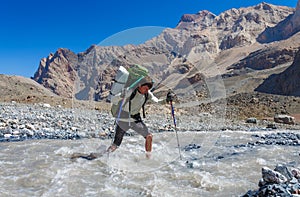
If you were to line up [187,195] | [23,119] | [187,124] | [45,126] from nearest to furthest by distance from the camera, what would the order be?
[187,195] < [45,126] < [23,119] < [187,124]

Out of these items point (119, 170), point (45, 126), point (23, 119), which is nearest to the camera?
point (119, 170)

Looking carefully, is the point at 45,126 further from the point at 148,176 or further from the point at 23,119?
the point at 148,176

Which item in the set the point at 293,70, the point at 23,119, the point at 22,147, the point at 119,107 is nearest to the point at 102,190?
the point at 119,107

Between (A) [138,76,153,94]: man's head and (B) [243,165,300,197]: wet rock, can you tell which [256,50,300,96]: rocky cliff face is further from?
(B) [243,165,300,197]: wet rock

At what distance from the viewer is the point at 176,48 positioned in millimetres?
8492

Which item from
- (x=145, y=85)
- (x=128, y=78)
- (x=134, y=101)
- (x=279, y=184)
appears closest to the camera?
(x=279, y=184)

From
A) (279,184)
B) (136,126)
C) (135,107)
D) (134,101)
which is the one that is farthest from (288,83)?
(279,184)

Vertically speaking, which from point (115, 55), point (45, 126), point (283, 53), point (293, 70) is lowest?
point (45, 126)

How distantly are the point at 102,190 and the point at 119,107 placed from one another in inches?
81.2

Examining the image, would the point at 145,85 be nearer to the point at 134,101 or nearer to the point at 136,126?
the point at 134,101

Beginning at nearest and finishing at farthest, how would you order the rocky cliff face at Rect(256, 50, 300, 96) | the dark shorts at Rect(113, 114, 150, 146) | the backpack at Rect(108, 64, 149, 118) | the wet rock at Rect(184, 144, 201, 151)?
the backpack at Rect(108, 64, 149, 118) < the dark shorts at Rect(113, 114, 150, 146) < the wet rock at Rect(184, 144, 201, 151) < the rocky cliff face at Rect(256, 50, 300, 96)

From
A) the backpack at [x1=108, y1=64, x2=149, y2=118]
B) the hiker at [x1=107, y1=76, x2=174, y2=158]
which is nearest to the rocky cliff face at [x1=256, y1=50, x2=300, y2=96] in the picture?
the hiker at [x1=107, y1=76, x2=174, y2=158]

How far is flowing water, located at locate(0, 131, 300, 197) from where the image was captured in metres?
6.58

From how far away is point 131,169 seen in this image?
27.3 ft
